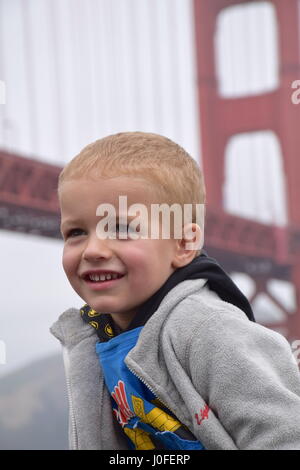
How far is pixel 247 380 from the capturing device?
0.71 metres

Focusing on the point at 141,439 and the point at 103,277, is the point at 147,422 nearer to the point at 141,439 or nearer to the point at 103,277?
the point at 141,439

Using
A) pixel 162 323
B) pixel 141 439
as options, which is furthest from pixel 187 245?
Result: pixel 141 439

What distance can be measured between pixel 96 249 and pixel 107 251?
0.01 m

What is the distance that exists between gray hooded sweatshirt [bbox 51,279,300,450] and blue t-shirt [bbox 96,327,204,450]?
19mm

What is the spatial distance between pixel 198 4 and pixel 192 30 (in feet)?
1.09

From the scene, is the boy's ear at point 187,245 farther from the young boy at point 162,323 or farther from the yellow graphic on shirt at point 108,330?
the yellow graphic on shirt at point 108,330

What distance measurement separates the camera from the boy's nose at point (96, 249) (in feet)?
2.47

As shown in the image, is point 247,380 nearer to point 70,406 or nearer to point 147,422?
point 147,422

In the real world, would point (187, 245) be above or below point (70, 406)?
above

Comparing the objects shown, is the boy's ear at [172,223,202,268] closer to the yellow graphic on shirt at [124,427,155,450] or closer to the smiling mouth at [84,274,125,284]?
the smiling mouth at [84,274,125,284]

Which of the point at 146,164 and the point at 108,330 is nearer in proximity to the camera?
the point at 146,164

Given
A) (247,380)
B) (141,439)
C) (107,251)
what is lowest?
(141,439)

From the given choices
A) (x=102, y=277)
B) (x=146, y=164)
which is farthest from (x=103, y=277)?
(x=146, y=164)

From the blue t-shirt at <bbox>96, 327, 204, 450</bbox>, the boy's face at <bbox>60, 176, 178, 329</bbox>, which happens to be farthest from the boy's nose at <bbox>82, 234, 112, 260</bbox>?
the blue t-shirt at <bbox>96, 327, 204, 450</bbox>
